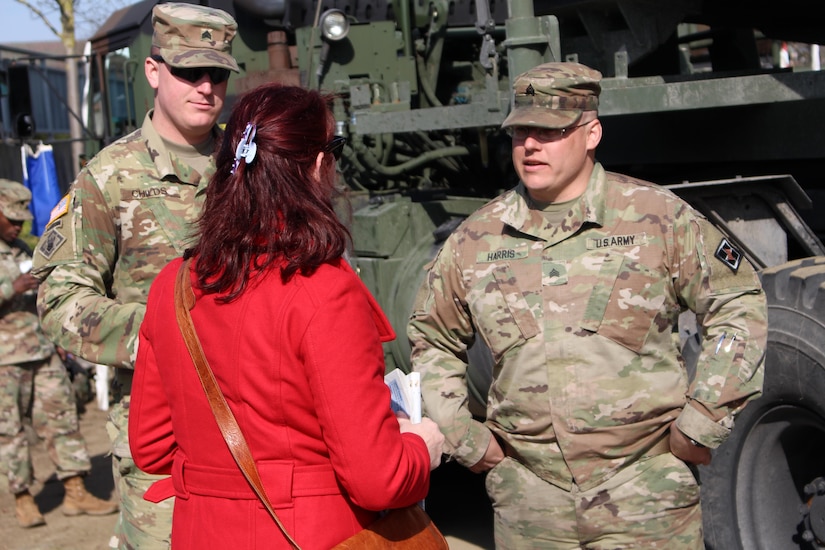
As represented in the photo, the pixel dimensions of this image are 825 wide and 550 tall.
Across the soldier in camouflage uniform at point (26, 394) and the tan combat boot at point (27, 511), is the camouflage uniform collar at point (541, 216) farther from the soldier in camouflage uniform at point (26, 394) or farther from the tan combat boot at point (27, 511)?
the tan combat boot at point (27, 511)

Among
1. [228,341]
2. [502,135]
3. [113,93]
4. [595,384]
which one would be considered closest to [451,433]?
[595,384]

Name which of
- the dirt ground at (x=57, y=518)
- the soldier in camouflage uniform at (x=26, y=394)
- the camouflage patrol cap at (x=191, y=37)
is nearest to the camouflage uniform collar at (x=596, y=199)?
the camouflage patrol cap at (x=191, y=37)

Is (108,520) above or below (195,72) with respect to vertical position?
below

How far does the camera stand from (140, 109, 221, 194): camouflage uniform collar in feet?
9.65

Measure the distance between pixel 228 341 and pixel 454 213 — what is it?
9.83 ft

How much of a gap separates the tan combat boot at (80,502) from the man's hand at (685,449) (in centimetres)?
396

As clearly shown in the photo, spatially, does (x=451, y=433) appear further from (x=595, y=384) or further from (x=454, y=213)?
(x=454, y=213)

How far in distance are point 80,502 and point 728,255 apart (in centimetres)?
421

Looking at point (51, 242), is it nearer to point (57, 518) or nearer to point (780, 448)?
point (780, 448)

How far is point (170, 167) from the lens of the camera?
9.66 feet

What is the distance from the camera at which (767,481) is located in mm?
3463

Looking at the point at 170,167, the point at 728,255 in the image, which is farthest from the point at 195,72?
the point at 728,255

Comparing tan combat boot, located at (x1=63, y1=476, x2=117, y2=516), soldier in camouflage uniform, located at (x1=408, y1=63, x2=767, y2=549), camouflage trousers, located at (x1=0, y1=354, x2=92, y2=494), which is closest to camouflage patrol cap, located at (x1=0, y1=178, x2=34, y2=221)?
camouflage trousers, located at (x1=0, y1=354, x2=92, y2=494)

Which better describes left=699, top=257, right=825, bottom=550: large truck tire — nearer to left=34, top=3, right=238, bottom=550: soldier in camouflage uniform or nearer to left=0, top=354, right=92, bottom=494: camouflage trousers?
left=34, top=3, right=238, bottom=550: soldier in camouflage uniform
